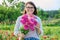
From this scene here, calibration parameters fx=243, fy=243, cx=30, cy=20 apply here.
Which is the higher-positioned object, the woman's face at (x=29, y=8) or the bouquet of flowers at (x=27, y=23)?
the woman's face at (x=29, y=8)

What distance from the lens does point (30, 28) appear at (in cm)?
324

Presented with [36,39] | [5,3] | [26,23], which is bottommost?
[5,3]

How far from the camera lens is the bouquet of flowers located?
3.23 meters

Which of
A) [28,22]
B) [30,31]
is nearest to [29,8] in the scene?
[28,22]

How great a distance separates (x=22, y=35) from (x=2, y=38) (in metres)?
2.88

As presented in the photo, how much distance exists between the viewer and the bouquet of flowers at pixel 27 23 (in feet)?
10.6

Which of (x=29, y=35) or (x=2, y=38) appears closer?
(x=29, y=35)

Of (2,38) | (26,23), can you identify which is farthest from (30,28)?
(2,38)

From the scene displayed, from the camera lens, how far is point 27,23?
10.6 ft

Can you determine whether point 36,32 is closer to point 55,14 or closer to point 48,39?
point 48,39

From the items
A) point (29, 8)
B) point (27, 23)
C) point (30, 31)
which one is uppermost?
point (29, 8)

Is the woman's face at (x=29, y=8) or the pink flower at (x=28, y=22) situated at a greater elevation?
the woman's face at (x=29, y=8)

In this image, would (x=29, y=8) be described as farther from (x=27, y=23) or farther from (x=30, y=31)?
(x=30, y=31)

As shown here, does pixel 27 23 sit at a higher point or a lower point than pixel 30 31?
higher
